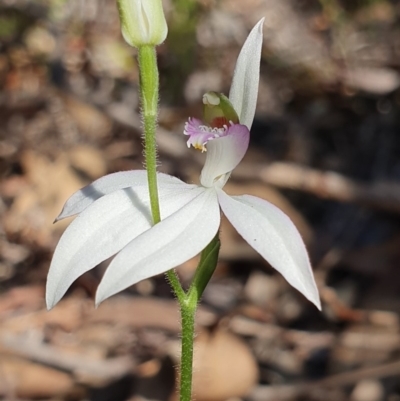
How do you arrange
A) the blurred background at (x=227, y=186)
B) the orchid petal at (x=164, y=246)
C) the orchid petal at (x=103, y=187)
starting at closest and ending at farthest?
the orchid petal at (x=164, y=246) < the orchid petal at (x=103, y=187) < the blurred background at (x=227, y=186)

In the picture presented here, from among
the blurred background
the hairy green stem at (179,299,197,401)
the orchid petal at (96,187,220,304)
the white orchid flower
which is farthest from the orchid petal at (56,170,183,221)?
the blurred background

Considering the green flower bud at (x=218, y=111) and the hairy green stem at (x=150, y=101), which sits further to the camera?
the green flower bud at (x=218, y=111)

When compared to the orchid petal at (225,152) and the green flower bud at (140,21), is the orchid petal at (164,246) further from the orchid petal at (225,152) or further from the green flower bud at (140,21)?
the green flower bud at (140,21)

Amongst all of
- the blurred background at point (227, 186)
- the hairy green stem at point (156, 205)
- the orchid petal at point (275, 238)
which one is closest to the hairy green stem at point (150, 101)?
the hairy green stem at point (156, 205)

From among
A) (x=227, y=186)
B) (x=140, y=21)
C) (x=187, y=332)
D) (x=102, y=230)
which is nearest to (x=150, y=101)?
(x=140, y=21)

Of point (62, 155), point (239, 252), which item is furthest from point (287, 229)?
point (62, 155)

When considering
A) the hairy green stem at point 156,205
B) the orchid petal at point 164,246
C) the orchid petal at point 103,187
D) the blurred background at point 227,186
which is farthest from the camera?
the blurred background at point 227,186

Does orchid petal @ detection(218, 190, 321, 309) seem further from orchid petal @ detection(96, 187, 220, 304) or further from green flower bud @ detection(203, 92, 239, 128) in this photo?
green flower bud @ detection(203, 92, 239, 128)
